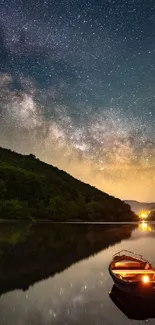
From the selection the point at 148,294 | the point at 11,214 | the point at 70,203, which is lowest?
the point at 148,294

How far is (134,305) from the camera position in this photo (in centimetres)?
2123

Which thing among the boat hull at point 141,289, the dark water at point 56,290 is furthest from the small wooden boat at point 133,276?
the dark water at point 56,290

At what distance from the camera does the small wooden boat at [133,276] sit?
20.4 m

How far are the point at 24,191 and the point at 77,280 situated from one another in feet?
459

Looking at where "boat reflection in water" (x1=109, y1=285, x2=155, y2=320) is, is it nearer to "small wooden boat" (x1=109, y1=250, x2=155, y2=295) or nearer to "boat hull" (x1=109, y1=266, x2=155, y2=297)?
"boat hull" (x1=109, y1=266, x2=155, y2=297)

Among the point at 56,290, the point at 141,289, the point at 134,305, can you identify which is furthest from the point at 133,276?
the point at 56,290

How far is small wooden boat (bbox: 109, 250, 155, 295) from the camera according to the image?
2036 cm

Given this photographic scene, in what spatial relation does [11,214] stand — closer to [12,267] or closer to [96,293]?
[12,267]

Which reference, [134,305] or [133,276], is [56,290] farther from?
[134,305]

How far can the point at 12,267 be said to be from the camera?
3347 centimetres

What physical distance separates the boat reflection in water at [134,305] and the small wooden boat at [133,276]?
697 mm

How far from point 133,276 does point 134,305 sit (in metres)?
2.87

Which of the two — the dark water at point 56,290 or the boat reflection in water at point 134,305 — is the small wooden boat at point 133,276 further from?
the dark water at point 56,290

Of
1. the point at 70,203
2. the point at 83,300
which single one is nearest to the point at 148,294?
the point at 83,300
